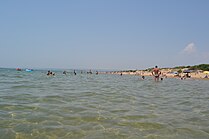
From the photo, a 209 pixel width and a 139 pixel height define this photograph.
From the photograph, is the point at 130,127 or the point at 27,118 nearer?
the point at 130,127

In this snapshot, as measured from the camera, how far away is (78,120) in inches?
317

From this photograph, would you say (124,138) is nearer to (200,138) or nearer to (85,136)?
(85,136)

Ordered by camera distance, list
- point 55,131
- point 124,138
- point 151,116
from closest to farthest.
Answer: point 124,138 < point 55,131 < point 151,116

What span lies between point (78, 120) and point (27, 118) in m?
1.80

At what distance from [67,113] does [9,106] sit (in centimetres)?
292

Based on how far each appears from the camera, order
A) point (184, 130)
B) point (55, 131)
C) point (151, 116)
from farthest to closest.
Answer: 1. point (151, 116)
2. point (184, 130)
3. point (55, 131)

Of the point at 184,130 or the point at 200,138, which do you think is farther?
the point at 184,130

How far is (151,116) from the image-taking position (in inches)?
359

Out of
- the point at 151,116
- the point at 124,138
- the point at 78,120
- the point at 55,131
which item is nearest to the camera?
the point at 124,138

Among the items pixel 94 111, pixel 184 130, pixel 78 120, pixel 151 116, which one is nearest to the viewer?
pixel 184 130

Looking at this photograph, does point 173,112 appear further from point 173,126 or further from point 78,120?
point 78,120

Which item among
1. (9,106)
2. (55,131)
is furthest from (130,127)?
(9,106)

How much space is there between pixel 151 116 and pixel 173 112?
154 centimetres

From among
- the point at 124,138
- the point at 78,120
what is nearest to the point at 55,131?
the point at 78,120
